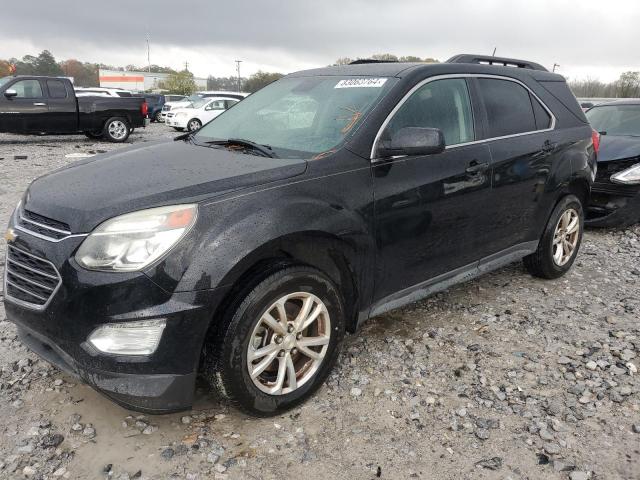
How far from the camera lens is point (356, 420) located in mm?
2707

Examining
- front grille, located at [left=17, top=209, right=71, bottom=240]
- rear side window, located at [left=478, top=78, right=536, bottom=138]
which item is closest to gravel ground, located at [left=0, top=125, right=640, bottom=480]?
front grille, located at [left=17, top=209, right=71, bottom=240]

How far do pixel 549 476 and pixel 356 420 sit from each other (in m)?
0.92

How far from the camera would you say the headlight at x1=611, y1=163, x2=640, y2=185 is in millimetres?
6184

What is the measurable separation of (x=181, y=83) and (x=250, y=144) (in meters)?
71.3

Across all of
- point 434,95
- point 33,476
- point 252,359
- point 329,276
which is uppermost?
point 434,95

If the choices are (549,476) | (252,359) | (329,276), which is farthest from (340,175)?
(549,476)

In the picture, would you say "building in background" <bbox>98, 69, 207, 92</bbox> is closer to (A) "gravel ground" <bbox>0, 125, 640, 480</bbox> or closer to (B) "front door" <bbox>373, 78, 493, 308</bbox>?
(B) "front door" <bbox>373, 78, 493, 308</bbox>

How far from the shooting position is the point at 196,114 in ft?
67.8

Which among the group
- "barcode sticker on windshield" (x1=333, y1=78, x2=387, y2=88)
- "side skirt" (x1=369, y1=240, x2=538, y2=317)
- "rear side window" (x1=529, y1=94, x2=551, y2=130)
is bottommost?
"side skirt" (x1=369, y1=240, x2=538, y2=317)

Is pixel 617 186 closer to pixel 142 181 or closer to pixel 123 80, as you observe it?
pixel 142 181

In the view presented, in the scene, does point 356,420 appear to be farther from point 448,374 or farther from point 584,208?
point 584,208

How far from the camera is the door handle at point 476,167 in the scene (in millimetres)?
3424

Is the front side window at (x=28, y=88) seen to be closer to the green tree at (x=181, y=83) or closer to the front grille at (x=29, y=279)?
the front grille at (x=29, y=279)

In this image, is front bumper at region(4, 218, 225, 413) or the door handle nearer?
front bumper at region(4, 218, 225, 413)
